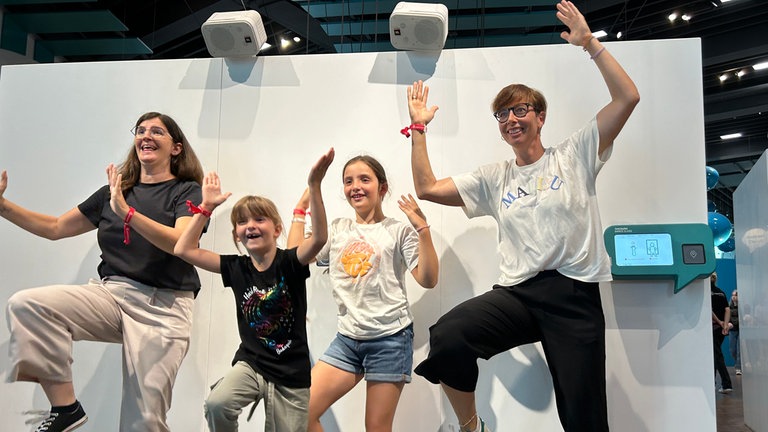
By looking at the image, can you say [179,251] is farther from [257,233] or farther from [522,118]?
[522,118]

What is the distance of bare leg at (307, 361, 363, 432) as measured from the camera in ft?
8.66

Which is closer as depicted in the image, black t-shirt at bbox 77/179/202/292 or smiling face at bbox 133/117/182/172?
black t-shirt at bbox 77/179/202/292

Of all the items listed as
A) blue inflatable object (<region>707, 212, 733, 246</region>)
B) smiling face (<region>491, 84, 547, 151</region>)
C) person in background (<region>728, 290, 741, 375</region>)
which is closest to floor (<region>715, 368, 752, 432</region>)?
person in background (<region>728, 290, 741, 375</region>)

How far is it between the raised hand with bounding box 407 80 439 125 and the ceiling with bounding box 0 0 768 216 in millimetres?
4275

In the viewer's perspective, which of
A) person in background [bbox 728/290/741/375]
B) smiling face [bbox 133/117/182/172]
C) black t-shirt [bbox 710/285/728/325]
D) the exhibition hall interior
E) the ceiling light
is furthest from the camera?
the ceiling light

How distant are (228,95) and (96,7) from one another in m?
4.88

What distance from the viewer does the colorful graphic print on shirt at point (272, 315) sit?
2.37 metres

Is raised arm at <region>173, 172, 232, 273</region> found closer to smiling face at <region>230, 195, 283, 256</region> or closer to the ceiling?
smiling face at <region>230, 195, 283, 256</region>

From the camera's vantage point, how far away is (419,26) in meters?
3.24

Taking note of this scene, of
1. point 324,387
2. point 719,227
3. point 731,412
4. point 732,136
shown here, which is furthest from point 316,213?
point 732,136

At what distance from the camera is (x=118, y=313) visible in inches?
102

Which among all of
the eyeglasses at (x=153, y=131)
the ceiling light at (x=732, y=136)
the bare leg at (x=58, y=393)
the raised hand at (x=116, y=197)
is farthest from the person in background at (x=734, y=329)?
the bare leg at (x=58, y=393)

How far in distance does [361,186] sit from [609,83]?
1132mm

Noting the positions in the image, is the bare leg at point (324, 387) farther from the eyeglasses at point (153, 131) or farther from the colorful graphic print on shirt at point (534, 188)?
the eyeglasses at point (153, 131)
